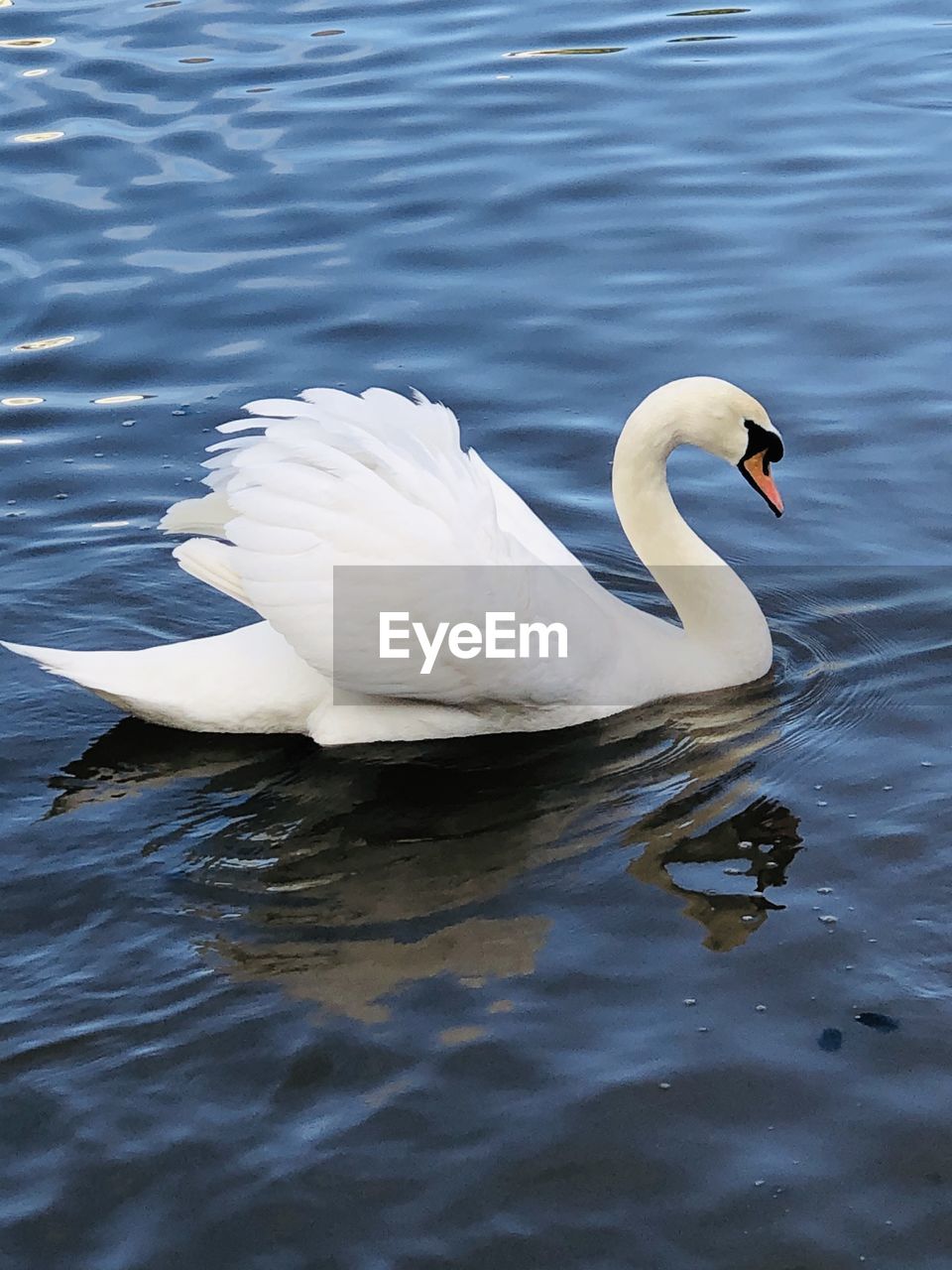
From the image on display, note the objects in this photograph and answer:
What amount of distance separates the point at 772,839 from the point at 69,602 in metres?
2.86

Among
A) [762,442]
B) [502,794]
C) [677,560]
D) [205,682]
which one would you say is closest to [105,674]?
[205,682]

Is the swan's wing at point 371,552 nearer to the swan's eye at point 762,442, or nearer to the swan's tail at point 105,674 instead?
the swan's tail at point 105,674

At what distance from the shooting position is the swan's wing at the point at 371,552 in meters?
6.18

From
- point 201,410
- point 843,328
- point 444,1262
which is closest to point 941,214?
point 843,328

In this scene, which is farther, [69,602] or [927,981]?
[69,602]

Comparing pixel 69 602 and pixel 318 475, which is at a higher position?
pixel 318 475

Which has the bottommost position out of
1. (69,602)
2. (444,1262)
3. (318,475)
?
(444,1262)

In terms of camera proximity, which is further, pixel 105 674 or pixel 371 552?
pixel 105 674

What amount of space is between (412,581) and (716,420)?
1.35 metres

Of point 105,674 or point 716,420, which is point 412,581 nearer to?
point 105,674

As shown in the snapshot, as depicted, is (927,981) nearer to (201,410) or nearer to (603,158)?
(201,410)

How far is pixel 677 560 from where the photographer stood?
705 cm

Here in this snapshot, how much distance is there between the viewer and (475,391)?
30.3 feet

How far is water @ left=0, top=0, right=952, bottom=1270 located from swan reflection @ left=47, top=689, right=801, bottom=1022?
0.06 ft
